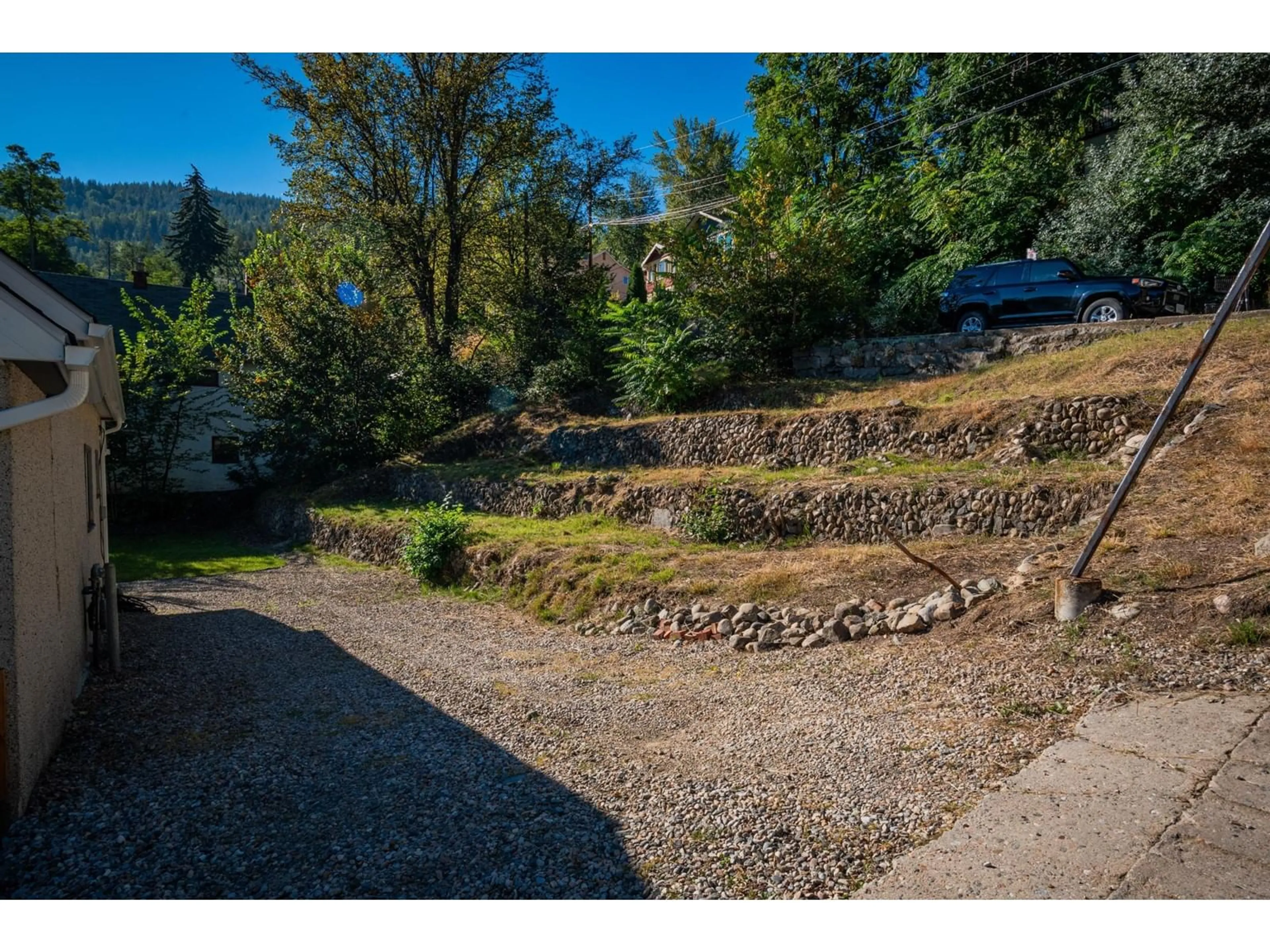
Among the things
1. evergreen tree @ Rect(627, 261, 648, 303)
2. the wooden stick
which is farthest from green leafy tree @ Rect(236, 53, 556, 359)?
the wooden stick

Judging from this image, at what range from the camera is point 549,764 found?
4.53 metres

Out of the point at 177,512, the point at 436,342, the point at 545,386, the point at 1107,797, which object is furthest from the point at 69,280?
the point at 1107,797

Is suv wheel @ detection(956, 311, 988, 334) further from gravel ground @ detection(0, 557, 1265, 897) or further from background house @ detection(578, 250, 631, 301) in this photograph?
gravel ground @ detection(0, 557, 1265, 897)

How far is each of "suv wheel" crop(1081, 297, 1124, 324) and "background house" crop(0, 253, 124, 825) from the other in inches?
524

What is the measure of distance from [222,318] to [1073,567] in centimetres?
2234

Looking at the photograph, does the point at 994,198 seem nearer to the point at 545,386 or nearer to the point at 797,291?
the point at 797,291

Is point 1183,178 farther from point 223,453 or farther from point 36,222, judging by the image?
point 36,222

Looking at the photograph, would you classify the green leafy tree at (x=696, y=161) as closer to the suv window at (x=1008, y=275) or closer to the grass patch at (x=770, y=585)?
the suv window at (x=1008, y=275)

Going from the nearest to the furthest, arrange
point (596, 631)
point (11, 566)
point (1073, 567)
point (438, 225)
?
point (11, 566)
point (1073, 567)
point (596, 631)
point (438, 225)

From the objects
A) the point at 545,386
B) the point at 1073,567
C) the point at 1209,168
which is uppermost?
the point at 1209,168

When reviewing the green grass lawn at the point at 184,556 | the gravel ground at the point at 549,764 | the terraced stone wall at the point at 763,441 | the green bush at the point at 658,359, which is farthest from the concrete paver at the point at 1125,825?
the green grass lawn at the point at 184,556

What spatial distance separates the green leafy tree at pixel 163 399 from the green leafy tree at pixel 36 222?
2903mm

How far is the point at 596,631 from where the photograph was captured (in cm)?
782

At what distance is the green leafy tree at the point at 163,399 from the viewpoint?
1614 centimetres
